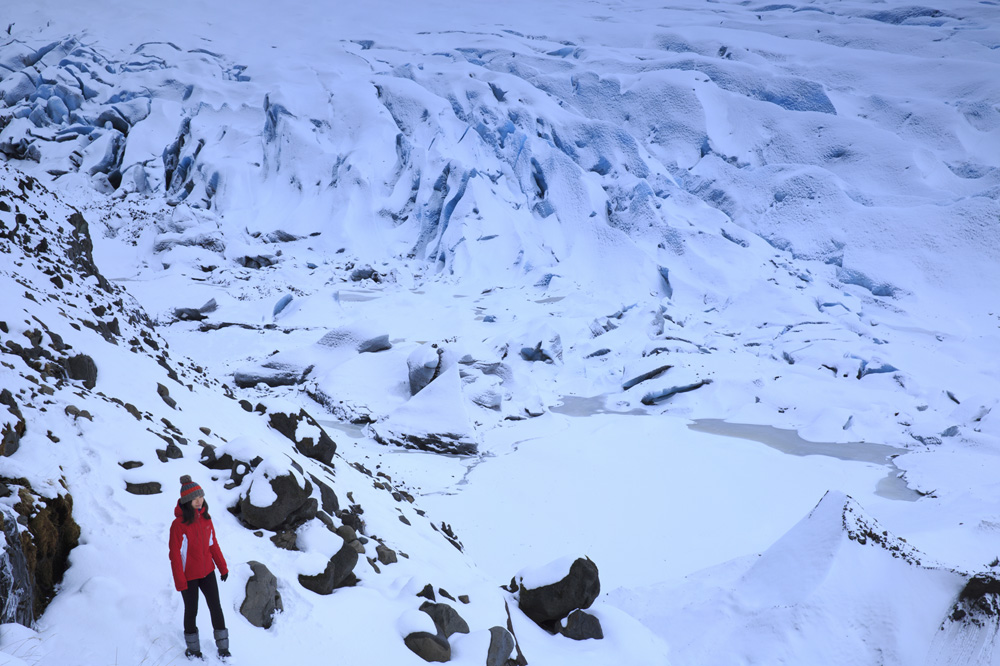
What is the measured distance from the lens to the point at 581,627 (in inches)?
191

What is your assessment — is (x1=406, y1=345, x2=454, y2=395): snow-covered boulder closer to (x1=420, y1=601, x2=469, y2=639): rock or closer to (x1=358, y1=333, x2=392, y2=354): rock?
(x1=358, y1=333, x2=392, y2=354): rock

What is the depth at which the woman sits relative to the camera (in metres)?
2.97

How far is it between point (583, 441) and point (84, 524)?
8603 millimetres

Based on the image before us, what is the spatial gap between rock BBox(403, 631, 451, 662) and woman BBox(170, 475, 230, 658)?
1189 mm

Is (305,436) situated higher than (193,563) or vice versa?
(193,563)

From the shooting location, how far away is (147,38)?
43.5 m

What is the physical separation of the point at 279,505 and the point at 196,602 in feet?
4.67

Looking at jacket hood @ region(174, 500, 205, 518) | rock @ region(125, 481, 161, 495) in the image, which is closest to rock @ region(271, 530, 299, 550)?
rock @ region(125, 481, 161, 495)

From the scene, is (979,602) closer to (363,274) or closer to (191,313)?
(191,313)

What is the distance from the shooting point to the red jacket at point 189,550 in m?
2.96

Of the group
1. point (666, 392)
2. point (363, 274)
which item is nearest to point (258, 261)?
point (363, 274)

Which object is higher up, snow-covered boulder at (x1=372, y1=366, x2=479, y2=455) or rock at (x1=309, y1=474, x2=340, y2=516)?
rock at (x1=309, y1=474, x2=340, y2=516)

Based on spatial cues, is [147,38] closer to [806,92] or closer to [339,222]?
[339,222]

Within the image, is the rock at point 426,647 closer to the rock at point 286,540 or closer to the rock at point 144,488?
the rock at point 286,540
